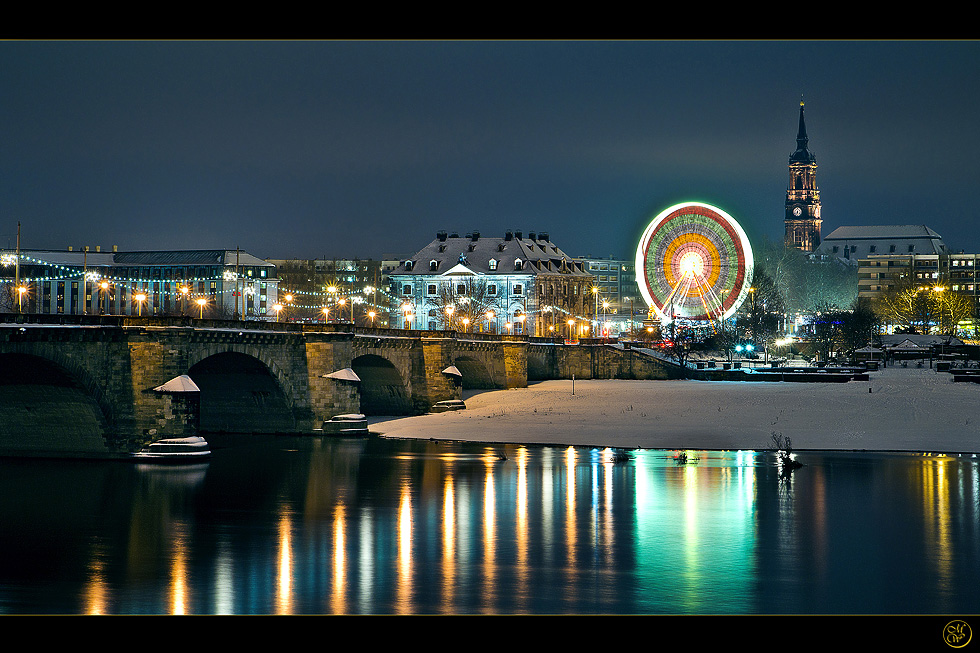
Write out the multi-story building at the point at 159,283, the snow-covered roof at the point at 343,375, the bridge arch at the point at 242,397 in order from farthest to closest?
the multi-story building at the point at 159,283 → the snow-covered roof at the point at 343,375 → the bridge arch at the point at 242,397

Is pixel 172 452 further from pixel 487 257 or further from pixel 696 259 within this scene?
pixel 487 257

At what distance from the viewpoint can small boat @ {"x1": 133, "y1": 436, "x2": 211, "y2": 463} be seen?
157 feet

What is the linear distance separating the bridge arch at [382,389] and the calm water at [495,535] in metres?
21.6

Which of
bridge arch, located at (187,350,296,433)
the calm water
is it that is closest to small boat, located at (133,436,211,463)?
the calm water

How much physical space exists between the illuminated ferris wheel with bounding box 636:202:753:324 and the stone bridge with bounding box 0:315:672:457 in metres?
20.7

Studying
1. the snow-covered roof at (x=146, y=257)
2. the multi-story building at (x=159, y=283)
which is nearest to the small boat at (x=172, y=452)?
the multi-story building at (x=159, y=283)

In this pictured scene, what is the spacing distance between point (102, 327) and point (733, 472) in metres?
25.4

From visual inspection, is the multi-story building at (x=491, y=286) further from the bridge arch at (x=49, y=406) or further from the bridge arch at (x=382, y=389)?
the bridge arch at (x=49, y=406)

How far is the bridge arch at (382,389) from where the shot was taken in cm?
7394

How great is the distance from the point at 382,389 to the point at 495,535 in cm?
4164

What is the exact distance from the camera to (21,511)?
37969 mm
